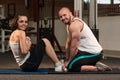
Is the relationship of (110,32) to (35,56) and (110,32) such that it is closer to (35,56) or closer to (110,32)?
(110,32)

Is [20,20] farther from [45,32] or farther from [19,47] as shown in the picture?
[45,32]

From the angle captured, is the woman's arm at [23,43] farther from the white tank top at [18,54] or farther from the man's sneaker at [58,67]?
the man's sneaker at [58,67]

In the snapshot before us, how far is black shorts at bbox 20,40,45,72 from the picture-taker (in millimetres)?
5367

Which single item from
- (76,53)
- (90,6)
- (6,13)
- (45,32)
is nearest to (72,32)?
(76,53)

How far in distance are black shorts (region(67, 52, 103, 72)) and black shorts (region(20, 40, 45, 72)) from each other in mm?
432

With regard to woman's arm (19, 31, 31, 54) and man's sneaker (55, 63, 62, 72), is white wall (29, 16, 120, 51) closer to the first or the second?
man's sneaker (55, 63, 62, 72)

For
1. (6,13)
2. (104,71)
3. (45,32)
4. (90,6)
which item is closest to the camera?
(104,71)

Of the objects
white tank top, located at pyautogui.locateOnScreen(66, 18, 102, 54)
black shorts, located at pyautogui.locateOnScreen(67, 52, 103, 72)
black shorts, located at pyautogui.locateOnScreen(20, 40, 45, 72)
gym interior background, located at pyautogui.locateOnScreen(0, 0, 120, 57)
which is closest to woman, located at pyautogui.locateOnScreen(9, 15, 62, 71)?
black shorts, located at pyautogui.locateOnScreen(20, 40, 45, 72)

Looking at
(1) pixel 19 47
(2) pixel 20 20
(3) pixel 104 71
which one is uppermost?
(2) pixel 20 20

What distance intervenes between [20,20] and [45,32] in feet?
17.8

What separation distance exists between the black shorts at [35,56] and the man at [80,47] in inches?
14.9

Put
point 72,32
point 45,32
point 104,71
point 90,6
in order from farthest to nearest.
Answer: point 45,32 → point 90,6 → point 104,71 → point 72,32

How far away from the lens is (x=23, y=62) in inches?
215

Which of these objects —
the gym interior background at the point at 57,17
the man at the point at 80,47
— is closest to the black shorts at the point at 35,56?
the man at the point at 80,47
